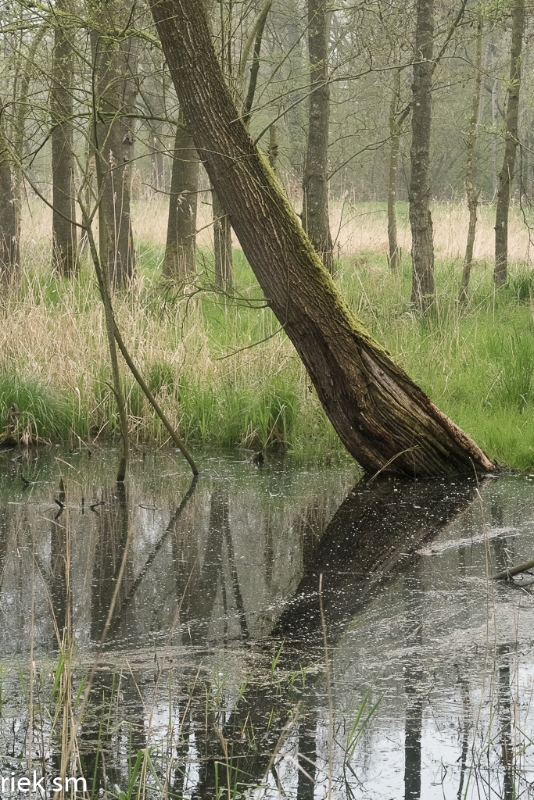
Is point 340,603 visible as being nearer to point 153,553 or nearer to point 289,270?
point 153,553

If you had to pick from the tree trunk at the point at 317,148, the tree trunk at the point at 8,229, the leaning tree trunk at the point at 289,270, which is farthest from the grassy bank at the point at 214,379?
the tree trunk at the point at 8,229

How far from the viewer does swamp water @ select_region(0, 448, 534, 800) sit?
2479 mm

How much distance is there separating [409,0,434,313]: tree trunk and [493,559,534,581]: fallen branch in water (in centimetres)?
580

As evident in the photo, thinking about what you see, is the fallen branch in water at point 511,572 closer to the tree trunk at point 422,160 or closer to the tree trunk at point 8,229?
the tree trunk at point 422,160

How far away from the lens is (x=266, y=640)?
3463 millimetres

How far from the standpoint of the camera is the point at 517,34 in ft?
36.8

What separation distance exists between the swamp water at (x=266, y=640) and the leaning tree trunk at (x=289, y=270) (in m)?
0.49

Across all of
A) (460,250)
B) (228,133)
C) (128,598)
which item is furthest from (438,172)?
(128,598)

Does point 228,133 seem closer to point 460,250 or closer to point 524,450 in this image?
point 524,450

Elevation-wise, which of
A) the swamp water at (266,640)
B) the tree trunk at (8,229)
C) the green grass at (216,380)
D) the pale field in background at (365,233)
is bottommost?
the swamp water at (266,640)

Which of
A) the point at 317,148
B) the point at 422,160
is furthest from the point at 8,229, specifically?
the point at 422,160

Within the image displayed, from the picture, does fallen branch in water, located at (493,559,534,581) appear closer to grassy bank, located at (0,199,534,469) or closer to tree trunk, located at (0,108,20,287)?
grassy bank, located at (0,199,534,469)

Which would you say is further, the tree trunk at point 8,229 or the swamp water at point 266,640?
the tree trunk at point 8,229

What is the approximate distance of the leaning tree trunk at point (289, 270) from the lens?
5.48 meters
